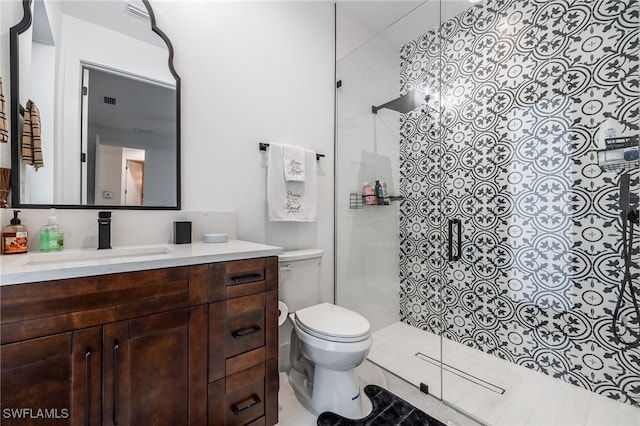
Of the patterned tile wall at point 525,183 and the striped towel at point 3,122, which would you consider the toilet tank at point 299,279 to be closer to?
the patterned tile wall at point 525,183

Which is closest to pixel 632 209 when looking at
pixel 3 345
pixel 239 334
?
pixel 239 334

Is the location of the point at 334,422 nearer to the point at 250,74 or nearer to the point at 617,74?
the point at 250,74

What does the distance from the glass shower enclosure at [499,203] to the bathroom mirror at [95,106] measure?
129 cm

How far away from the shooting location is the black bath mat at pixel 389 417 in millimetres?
1360

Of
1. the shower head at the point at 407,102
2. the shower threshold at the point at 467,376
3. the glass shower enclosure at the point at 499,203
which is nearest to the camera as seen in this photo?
the glass shower enclosure at the point at 499,203

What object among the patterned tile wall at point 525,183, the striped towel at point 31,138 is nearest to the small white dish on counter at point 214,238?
the striped towel at point 31,138

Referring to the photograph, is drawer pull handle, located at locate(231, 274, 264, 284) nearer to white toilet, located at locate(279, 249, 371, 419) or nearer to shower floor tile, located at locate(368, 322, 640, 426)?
white toilet, located at locate(279, 249, 371, 419)

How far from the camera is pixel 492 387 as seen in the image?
5.40ft

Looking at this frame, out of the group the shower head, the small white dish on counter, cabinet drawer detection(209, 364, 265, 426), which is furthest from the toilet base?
the shower head

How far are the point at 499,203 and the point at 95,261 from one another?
2217mm

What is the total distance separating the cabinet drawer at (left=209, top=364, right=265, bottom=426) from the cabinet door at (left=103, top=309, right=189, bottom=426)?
0.11 meters

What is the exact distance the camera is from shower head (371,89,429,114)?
6.62ft

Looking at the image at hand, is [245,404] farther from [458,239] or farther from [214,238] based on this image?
[458,239]

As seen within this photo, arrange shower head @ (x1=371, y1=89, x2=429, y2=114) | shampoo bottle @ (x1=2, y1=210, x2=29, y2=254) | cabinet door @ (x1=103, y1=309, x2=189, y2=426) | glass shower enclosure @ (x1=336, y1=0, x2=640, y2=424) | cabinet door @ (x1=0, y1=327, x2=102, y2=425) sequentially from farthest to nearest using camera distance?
shower head @ (x1=371, y1=89, x2=429, y2=114)
glass shower enclosure @ (x1=336, y1=0, x2=640, y2=424)
shampoo bottle @ (x1=2, y1=210, x2=29, y2=254)
cabinet door @ (x1=103, y1=309, x2=189, y2=426)
cabinet door @ (x1=0, y1=327, x2=102, y2=425)
